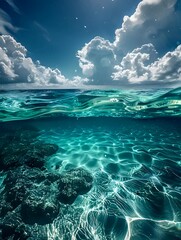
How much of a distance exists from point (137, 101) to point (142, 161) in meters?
7.43

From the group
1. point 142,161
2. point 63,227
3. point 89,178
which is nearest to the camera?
point 63,227

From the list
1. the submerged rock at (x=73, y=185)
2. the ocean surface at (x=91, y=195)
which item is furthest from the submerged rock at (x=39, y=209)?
the submerged rock at (x=73, y=185)

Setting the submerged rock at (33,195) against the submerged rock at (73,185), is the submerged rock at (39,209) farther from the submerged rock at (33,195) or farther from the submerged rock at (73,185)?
the submerged rock at (73,185)

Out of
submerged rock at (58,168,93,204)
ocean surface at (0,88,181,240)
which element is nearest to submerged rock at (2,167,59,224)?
ocean surface at (0,88,181,240)

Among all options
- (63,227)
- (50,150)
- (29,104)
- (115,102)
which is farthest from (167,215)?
(29,104)

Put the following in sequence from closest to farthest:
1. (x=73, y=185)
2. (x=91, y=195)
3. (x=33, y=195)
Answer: (x=33, y=195)
(x=91, y=195)
(x=73, y=185)

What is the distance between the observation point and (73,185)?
6664 millimetres

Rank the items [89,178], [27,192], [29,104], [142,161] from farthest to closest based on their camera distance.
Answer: [29,104] < [142,161] < [89,178] < [27,192]

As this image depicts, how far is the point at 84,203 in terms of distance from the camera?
606 centimetres

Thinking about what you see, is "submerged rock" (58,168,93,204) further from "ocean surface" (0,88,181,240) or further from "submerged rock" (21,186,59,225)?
"submerged rock" (21,186,59,225)

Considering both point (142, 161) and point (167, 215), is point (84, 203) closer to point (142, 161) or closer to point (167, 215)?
point (167, 215)

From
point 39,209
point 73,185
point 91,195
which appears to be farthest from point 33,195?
point 91,195

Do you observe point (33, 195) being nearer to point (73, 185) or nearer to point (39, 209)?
point (39, 209)

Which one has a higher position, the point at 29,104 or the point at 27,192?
the point at 29,104
